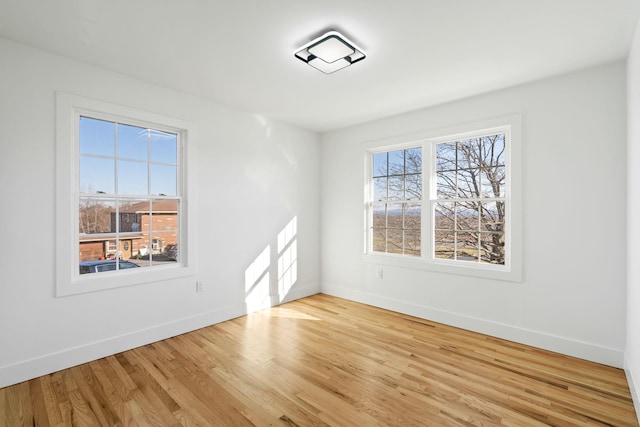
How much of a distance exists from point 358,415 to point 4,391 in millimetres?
2563

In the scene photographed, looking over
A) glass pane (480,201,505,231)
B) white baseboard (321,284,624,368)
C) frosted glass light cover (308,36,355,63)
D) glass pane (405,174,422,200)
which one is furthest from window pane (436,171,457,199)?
frosted glass light cover (308,36,355,63)

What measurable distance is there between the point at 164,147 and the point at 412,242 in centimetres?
318

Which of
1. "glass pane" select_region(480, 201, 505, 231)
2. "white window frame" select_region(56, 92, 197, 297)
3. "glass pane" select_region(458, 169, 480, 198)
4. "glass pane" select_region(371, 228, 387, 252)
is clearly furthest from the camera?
"glass pane" select_region(371, 228, 387, 252)

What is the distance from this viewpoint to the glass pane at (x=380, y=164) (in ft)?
14.5

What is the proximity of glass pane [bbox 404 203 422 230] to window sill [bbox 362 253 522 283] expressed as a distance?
0.42 metres

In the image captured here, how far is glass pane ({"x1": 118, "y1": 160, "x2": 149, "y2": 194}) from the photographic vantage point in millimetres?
3016

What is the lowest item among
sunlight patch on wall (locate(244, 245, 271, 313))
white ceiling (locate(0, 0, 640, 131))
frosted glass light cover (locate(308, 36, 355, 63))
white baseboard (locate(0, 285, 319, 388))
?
white baseboard (locate(0, 285, 319, 388))

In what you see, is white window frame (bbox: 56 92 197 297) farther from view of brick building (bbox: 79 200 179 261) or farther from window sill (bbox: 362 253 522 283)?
window sill (bbox: 362 253 522 283)

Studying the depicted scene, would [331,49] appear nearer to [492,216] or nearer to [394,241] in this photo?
[492,216]

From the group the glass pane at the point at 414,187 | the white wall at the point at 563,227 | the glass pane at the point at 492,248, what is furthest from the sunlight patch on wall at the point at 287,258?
the glass pane at the point at 492,248

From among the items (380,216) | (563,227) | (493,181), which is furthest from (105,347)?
(563,227)

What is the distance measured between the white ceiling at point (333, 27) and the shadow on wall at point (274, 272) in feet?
6.73

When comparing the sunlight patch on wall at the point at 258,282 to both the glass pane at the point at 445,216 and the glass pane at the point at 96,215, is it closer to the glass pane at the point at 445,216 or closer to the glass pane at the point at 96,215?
the glass pane at the point at 96,215

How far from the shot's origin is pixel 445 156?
3.78 metres
